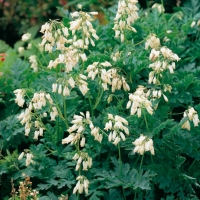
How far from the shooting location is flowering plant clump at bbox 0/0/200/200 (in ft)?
10.4

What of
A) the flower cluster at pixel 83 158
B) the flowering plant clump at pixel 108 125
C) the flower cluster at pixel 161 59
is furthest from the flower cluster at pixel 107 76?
the flower cluster at pixel 83 158

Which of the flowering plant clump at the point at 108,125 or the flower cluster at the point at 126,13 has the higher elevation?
the flower cluster at the point at 126,13

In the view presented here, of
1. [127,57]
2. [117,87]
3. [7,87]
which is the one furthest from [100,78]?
[7,87]

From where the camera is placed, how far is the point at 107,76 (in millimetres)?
3211

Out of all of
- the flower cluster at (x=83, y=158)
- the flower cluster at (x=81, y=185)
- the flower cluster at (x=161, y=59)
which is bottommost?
the flower cluster at (x=81, y=185)

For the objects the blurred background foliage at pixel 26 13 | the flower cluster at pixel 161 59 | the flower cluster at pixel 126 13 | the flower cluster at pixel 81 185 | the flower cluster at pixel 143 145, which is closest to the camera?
the flower cluster at pixel 143 145

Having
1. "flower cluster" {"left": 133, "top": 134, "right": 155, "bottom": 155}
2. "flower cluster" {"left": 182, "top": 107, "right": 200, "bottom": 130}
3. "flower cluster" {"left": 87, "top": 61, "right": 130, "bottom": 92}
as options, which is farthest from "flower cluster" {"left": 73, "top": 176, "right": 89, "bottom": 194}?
"flower cluster" {"left": 182, "top": 107, "right": 200, "bottom": 130}

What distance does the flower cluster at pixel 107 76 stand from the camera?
320 cm

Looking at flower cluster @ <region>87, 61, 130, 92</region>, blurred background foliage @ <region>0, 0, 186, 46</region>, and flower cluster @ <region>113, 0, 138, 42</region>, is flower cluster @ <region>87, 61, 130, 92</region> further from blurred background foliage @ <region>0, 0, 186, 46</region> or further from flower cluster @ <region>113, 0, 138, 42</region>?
blurred background foliage @ <region>0, 0, 186, 46</region>

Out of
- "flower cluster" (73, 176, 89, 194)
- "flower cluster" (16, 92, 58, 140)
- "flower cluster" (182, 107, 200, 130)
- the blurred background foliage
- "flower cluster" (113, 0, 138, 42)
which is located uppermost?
"flower cluster" (113, 0, 138, 42)

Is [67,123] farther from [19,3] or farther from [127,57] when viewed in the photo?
[19,3]

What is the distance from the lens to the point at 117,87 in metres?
3.41

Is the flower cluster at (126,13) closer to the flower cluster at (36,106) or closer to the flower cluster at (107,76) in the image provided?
the flower cluster at (107,76)

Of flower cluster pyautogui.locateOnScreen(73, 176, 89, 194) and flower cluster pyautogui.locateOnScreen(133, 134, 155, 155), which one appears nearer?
flower cluster pyautogui.locateOnScreen(133, 134, 155, 155)
